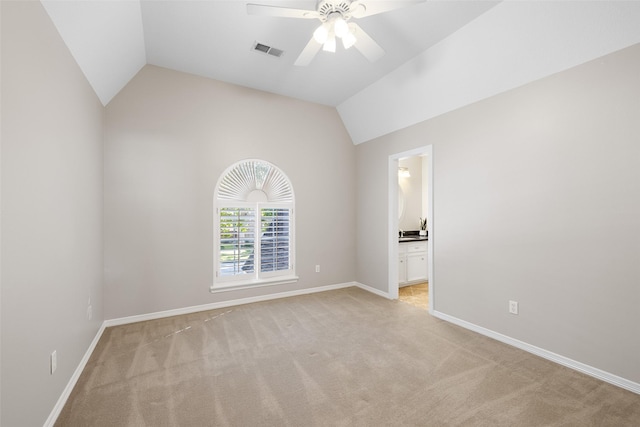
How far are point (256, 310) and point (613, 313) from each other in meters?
3.51

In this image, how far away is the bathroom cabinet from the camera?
15.3ft

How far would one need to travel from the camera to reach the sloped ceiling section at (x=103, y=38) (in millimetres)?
1852

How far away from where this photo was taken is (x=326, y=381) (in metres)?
2.13

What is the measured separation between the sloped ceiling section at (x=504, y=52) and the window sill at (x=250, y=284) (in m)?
2.89

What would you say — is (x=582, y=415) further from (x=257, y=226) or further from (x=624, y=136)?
(x=257, y=226)

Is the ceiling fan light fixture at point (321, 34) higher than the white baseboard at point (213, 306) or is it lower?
higher

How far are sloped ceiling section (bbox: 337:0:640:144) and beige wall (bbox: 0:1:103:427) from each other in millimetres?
3242

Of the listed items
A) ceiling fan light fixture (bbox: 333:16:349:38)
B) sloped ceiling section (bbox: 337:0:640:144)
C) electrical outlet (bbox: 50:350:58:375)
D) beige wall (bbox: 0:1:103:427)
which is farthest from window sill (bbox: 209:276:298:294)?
ceiling fan light fixture (bbox: 333:16:349:38)

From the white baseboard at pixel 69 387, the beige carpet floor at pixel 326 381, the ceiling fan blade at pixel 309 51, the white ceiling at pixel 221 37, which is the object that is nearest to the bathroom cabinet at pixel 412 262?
the beige carpet floor at pixel 326 381

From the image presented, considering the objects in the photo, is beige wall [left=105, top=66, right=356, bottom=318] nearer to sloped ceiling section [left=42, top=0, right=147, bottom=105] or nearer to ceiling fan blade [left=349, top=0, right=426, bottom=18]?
sloped ceiling section [left=42, top=0, right=147, bottom=105]

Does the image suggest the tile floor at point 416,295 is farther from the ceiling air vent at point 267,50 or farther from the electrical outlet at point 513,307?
the ceiling air vent at point 267,50

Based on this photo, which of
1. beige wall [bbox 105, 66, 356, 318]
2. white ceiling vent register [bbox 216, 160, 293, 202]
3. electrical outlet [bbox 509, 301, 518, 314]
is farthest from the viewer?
white ceiling vent register [bbox 216, 160, 293, 202]

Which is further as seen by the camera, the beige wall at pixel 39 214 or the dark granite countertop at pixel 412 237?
the dark granite countertop at pixel 412 237

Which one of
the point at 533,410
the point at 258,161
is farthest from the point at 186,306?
the point at 533,410
